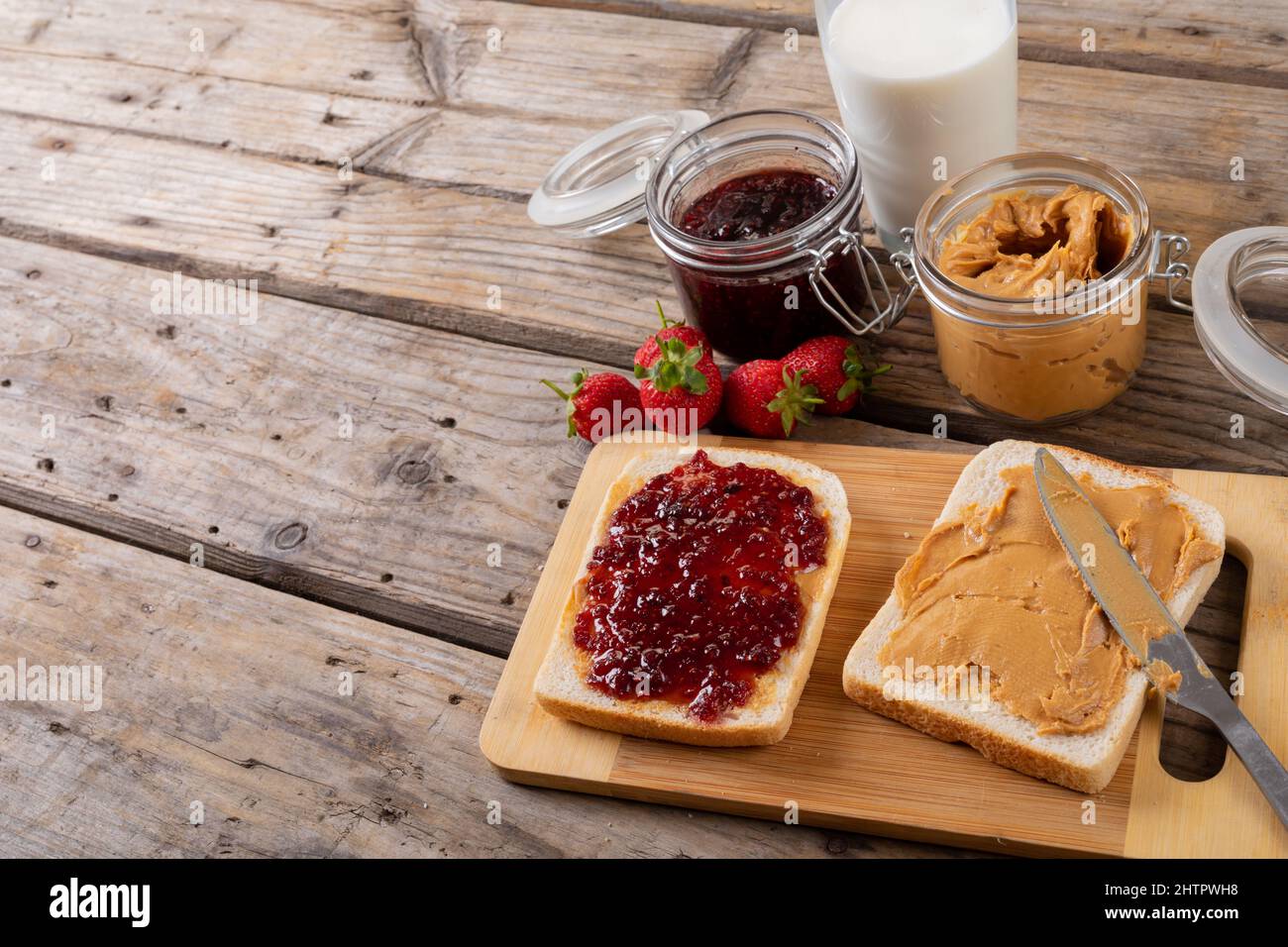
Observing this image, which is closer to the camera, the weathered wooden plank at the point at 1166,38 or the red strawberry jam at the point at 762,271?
the red strawberry jam at the point at 762,271

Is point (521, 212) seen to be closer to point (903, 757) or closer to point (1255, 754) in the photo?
point (903, 757)

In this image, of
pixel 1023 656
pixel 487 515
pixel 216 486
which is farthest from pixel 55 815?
pixel 1023 656

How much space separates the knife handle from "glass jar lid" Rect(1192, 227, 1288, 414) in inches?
24.7

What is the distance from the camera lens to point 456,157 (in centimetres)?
348

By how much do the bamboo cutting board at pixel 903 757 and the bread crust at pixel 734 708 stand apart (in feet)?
0.14

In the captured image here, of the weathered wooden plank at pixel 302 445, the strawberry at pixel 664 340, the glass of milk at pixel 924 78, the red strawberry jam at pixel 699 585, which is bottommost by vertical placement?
the weathered wooden plank at pixel 302 445

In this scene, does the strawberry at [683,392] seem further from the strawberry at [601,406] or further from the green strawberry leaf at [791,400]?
the green strawberry leaf at [791,400]

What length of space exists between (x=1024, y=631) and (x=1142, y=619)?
18cm

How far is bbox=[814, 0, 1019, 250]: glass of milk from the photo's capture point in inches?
98.7

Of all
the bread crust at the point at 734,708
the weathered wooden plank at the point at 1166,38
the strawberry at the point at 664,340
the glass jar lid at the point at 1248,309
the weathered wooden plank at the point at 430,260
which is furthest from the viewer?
the weathered wooden plank at the point at 1166,38

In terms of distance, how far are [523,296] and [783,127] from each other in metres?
0.76

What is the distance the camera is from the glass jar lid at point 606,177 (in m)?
3.06

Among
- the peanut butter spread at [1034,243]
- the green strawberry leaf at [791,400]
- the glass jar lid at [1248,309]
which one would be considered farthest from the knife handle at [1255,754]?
the green strawberry leaf at [791,400]

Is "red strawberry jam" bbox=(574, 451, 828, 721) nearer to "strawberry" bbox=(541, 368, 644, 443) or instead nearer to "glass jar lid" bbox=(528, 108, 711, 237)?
"strawberry" bbox=(541, 368, 644, 443)
